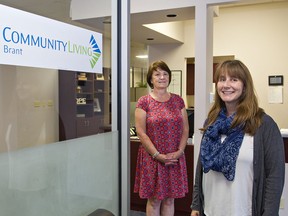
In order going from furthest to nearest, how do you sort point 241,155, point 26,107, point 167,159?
1. point 167,159
2. point 241,155
3. point 26,107

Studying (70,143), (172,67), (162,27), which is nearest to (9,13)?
(70,143)

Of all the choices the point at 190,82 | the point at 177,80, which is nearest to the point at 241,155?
the point at 177,80

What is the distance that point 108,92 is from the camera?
1.42 m

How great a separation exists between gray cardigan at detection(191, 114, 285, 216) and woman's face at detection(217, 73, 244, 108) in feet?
0.58

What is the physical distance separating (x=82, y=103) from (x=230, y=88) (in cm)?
72

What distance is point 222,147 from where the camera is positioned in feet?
4.91

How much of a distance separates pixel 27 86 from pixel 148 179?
156cm

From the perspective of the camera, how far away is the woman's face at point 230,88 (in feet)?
4.88

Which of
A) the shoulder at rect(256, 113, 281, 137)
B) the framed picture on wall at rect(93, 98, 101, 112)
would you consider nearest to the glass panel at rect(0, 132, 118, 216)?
the framed picture on wall at rect(93, 98, 101, 112)

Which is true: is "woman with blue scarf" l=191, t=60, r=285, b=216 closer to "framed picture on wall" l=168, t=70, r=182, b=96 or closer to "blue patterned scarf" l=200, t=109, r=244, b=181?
"blue patterned scarf" l=200, t=109, r=244, b=181

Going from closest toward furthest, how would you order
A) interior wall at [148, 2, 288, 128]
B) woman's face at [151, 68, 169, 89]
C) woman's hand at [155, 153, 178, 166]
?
woman's hand at [155, 153, 178, 166] < woman's face at [151, 68, 169, 89] < interior wall at [148, 2, 288, 128]

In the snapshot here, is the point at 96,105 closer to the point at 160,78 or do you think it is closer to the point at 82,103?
the point at 82,103

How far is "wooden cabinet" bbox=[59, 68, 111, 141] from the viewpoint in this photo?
1190 millimetres

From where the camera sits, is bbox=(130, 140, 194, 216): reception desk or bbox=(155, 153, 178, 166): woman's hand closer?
bbox=(155, 153, 178, 166): woman's hand
